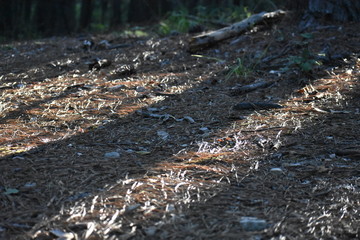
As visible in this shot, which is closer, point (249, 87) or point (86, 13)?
point (249, 87)

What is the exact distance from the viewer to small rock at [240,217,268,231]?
5.51ft

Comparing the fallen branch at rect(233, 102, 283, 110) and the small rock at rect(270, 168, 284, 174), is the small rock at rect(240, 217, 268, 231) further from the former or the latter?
the fallen branch at rect(233, 102, 283, 110)

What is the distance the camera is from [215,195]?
1960mm

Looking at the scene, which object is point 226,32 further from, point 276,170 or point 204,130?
point 276,170

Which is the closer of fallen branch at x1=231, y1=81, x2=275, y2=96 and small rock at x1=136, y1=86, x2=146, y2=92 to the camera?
fallen branch at x1=231, y1=81, x2=275, y2=96

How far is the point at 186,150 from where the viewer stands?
99.9 inches

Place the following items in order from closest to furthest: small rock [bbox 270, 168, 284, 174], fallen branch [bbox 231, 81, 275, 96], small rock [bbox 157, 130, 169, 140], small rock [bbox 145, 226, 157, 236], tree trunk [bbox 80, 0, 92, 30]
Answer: small rock [bbox 145, 226, 157, 236]
small rock [bbox 270, 168, 284, 174]
small rock [bbox 157, 130, 169, 140]
fallen branch [bbox 231, 81, 275, 96]
tree trunk [bbox 80, 0, 92, 30]

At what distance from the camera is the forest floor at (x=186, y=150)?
1.73 m

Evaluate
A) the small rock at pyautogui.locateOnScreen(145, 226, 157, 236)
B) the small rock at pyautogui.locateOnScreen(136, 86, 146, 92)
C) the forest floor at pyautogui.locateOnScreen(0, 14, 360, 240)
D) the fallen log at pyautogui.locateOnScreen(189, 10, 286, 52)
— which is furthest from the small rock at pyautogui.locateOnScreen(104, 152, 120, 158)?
the fallen log at pyautogui.locateOnScreen(189, 10, 286, 52)

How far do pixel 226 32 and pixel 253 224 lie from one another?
4.66 meters

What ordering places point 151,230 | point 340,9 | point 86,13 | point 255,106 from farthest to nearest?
point 86,13 → point 340,9 → point 255,106 → point 151,230

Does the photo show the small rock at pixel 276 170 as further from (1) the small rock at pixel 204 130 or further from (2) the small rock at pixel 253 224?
(1) the small rock at pixel 204 130

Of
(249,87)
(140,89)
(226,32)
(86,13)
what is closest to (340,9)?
(226,32)

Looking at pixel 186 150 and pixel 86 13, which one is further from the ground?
pixel 186 150
